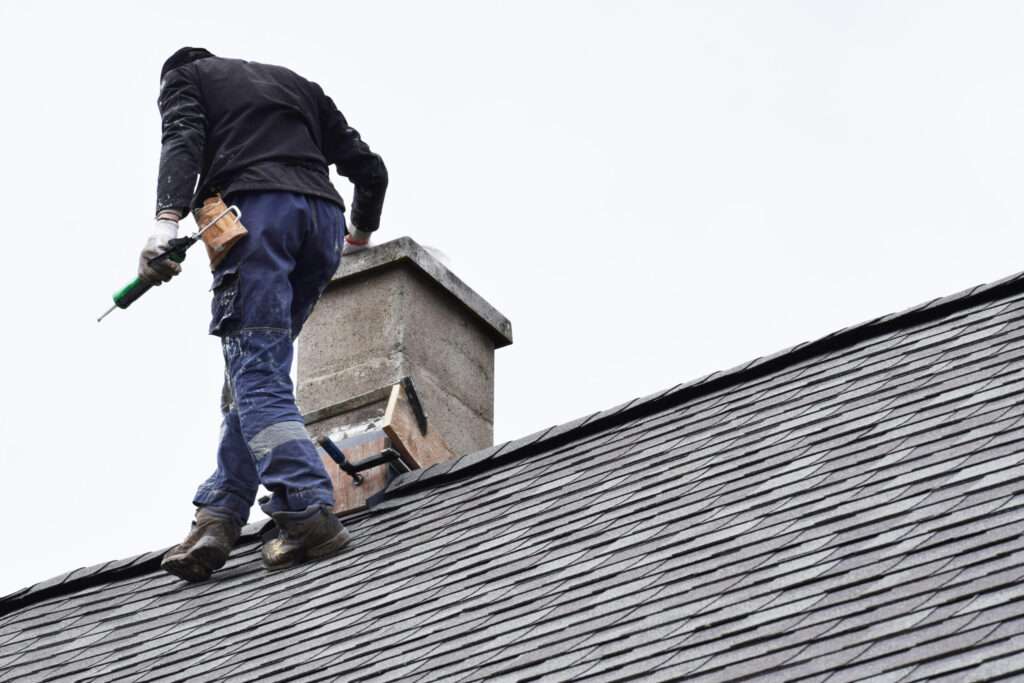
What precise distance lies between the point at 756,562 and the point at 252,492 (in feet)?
8.48

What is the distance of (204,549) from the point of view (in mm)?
8125

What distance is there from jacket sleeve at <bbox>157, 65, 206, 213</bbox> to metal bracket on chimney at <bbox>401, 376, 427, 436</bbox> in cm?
129

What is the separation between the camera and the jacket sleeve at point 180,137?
8102 mm

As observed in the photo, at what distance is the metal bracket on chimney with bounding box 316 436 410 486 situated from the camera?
27.8ft

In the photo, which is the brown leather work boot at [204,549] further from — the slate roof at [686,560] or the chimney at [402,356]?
the chimney at [402,356]

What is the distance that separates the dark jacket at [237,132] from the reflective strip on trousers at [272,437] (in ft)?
2.80

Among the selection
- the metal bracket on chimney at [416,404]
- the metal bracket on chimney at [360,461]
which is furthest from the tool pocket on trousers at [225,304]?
the metal bracket on chimney at [416,404]

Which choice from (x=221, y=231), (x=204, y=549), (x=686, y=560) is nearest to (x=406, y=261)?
(x=221, y=231)

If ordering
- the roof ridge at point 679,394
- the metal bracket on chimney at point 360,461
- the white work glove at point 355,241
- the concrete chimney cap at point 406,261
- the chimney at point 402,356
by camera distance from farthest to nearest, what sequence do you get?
the concrete chimney cap at point 406,261, the white work glove at point 355,241, the chimney at point 402,356, the metal bracket on chimney at point 360,461, the roof ridge at point 679,394

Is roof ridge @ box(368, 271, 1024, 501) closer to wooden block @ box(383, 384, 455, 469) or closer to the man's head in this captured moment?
wooden block @ box(383, 384, 455, 469)

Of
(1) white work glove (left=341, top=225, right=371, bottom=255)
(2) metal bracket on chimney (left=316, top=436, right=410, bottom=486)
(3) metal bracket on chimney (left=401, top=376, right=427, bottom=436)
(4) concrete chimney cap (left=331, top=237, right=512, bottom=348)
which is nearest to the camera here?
(2) metal bracket on chimney (left=316, top=436, right=410, bottom=486)

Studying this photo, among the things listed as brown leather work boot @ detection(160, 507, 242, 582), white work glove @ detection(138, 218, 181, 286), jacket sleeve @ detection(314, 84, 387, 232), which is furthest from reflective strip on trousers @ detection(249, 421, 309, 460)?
jacket sleeve @ detection(314, 84, 387, 232)

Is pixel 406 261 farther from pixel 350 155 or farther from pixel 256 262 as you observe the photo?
pixel 256 262

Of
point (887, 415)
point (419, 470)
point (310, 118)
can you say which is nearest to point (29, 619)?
point (419, 470)
